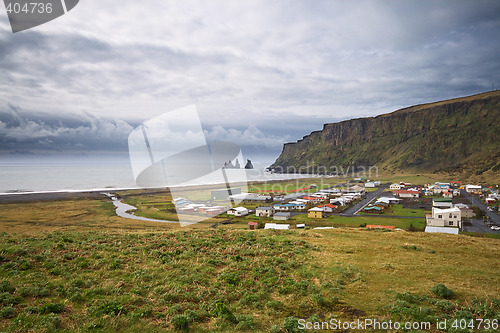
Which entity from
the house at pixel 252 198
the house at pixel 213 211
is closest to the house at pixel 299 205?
the house at pixel 252 198

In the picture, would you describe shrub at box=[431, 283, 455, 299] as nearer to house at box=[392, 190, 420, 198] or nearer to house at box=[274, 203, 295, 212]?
house at box=[274, 203, 295, 212]

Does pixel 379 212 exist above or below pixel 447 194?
below

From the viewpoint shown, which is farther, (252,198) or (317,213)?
(252,198)

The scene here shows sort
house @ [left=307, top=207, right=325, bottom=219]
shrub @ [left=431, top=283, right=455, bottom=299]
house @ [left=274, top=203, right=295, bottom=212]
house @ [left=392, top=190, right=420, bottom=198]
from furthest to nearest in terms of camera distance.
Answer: house @ [left=392, top=190, right=420, bottom=198]
house @ [left=274, top=203, right=295, bottom=212]
house @ [left=307, top=207, right=325, bottom=219]
shrub @ [left=431, top=283, right=455, bottom=299]

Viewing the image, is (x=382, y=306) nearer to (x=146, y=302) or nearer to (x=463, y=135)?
(x=146, y=302)

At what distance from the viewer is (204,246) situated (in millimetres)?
18109

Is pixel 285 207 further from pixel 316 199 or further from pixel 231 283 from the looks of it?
pixel 231 283

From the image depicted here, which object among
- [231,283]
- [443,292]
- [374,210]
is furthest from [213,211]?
[443,292]

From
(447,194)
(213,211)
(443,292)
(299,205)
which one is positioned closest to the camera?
(443,292)

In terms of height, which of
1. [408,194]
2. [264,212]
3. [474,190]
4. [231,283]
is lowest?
[264,212]

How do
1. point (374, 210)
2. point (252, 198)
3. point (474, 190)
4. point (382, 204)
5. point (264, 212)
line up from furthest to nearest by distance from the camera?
point (474, 190) → point (252, 198) → point (382, 204) → point (374, 210) → point (264, 212)

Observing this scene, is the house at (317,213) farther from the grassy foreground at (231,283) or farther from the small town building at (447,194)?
the small town building at (447,194)

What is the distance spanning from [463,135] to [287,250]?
20923cm

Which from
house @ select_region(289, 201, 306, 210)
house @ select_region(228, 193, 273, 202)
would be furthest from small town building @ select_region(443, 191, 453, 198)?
house @ select_region(228, 193, 273, 202)
